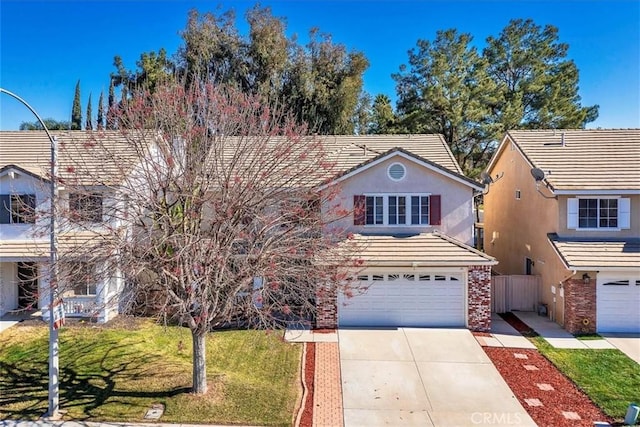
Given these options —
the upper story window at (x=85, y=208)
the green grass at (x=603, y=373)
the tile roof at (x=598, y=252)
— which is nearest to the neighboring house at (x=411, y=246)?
the green grass at (x=603, y=373)

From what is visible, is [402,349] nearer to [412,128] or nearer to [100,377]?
[100,377]

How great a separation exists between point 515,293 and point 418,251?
5.48m

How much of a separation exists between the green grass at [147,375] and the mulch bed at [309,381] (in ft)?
0.94

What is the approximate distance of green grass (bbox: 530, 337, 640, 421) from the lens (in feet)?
34.2

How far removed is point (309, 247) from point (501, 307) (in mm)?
10872

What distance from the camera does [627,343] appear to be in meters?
14.3

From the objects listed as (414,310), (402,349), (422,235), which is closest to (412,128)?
(422,235)

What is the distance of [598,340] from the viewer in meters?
14.6

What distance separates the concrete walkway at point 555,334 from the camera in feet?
46.4

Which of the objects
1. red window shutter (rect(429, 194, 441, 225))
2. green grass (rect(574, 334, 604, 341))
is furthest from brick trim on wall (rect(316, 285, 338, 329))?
green grass (rect(574, 334, 604, 341))

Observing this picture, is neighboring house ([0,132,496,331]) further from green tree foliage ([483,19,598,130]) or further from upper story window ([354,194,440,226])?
green tree foliage ([483,19,598,130])

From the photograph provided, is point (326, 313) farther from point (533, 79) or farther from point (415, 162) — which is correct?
point (533, 79)

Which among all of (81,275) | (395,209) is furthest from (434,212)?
(81,275)

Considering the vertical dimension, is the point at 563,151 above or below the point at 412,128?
below
